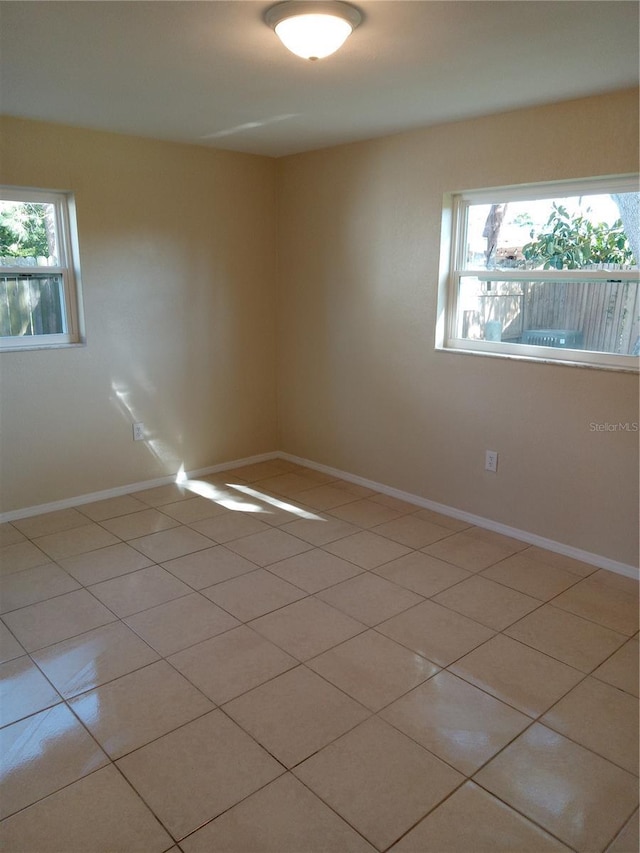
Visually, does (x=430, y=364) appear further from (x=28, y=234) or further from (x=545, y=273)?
(x=28, y=234)

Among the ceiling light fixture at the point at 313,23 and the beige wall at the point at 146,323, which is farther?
the beige wall at the point at 146,323

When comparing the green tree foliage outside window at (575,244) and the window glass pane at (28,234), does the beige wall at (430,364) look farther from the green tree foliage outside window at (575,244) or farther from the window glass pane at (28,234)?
the window glass pane at (28,234)

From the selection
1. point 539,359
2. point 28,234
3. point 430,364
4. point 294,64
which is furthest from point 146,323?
point 539,359

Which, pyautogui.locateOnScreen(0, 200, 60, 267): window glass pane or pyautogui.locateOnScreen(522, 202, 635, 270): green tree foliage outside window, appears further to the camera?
pyautogui.locateOnScreen(0, 200, 60, 267): window glass pane

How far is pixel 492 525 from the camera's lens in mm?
3664

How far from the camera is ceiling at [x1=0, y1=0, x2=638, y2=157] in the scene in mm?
1984

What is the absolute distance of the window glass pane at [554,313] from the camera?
3.03 m

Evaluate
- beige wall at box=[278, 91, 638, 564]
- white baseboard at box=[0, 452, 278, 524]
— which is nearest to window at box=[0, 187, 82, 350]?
white baseboard at box=[0, 452, 278, 524]

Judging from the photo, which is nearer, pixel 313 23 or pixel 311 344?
pixel 313 23

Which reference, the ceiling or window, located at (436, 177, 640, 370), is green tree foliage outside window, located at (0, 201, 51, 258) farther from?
window, located at (436, 177, 640, 370)

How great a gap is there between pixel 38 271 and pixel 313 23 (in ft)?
7.85

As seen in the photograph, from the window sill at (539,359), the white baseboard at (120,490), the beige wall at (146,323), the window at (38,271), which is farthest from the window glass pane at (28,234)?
the window sill at (539,359)

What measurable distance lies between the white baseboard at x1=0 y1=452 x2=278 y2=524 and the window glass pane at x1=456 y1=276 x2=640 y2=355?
1.99 metres

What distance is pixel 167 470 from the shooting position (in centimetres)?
441
